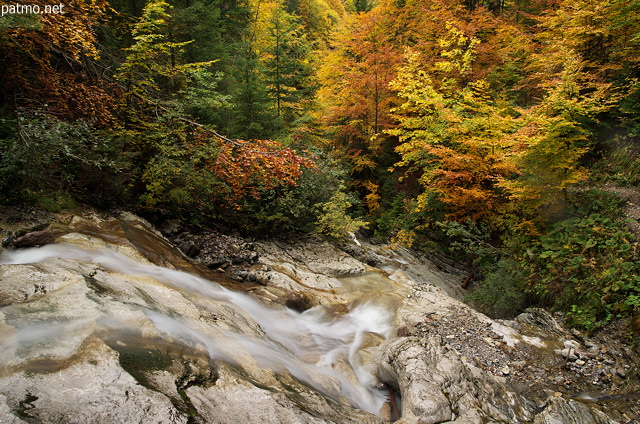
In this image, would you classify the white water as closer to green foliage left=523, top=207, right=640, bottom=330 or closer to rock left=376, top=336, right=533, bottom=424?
rock left=376, top=336, right=533, bottom=424

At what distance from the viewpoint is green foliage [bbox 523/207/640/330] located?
5895 millimetres

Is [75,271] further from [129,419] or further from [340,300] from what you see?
[340,300]

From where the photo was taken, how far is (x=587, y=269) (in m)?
6.66

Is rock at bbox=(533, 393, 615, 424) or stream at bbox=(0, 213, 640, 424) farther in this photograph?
rock at bbox=(533, 393, 615, 424)

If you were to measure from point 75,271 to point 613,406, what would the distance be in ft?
25.2

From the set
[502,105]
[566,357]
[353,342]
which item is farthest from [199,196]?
[502,105]

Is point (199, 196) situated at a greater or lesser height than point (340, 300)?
greater

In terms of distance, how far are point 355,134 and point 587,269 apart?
10.3m

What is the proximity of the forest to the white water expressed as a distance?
1.90 meters

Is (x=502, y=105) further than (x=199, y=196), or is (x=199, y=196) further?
(x=502, y=105)

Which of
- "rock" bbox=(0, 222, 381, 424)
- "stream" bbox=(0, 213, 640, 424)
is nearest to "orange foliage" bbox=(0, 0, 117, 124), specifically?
"stream" bbox=(0, 213, 640, 424)

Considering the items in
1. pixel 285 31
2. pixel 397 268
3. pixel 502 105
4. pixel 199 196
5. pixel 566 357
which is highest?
pixel 285 31

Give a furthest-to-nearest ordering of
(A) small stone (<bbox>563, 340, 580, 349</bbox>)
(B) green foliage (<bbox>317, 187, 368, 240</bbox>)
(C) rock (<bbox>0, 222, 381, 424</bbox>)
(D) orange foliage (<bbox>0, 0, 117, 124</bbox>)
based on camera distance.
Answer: (B) green foliage (<bbox>317, 187, 368, 240</bbox>) < (A) small stone (<bbox>563, 340, 580, 349</bbox>) < (D) orange foliage (<bbox>0, 0, 117, 124</bbox>) < (C) rock (<bbox>0, 222, 381, 424</bbox>)

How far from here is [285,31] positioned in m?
11.5
